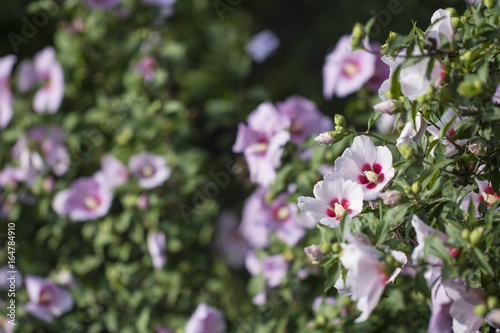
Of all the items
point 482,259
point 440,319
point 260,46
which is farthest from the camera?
point 260,46

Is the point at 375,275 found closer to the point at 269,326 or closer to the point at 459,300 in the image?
the point at 459,300

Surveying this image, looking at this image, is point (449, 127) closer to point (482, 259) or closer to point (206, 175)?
point (482, 259)

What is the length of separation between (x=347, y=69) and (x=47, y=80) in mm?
1160

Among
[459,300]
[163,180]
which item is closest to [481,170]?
[459,300]

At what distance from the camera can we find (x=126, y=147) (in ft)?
6.21

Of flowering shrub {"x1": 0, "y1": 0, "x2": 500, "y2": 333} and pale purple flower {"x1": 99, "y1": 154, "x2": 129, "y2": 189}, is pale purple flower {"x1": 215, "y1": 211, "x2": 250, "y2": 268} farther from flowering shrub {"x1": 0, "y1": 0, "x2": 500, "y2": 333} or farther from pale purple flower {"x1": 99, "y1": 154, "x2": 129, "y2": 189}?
pale purple flower {"x1": 99, "y1": 154, "x2": 129, "y2": 189}

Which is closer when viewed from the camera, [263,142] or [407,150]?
[407,150]

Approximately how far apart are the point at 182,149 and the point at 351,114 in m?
0.67

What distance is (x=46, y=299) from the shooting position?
1852mm

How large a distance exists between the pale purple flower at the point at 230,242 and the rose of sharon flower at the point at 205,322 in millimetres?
550

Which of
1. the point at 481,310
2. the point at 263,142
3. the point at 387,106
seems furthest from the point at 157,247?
the point at 481,310

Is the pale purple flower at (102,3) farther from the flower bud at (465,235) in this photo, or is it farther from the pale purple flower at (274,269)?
the flower bud at (465,235)

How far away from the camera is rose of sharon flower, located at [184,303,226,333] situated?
60.1 inches

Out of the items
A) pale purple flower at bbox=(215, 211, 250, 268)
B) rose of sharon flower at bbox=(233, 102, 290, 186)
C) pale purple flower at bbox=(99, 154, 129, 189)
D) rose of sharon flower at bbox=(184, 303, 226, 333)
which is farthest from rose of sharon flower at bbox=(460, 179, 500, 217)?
pale purple flower at bbox=(215, 211, 250, 268)
